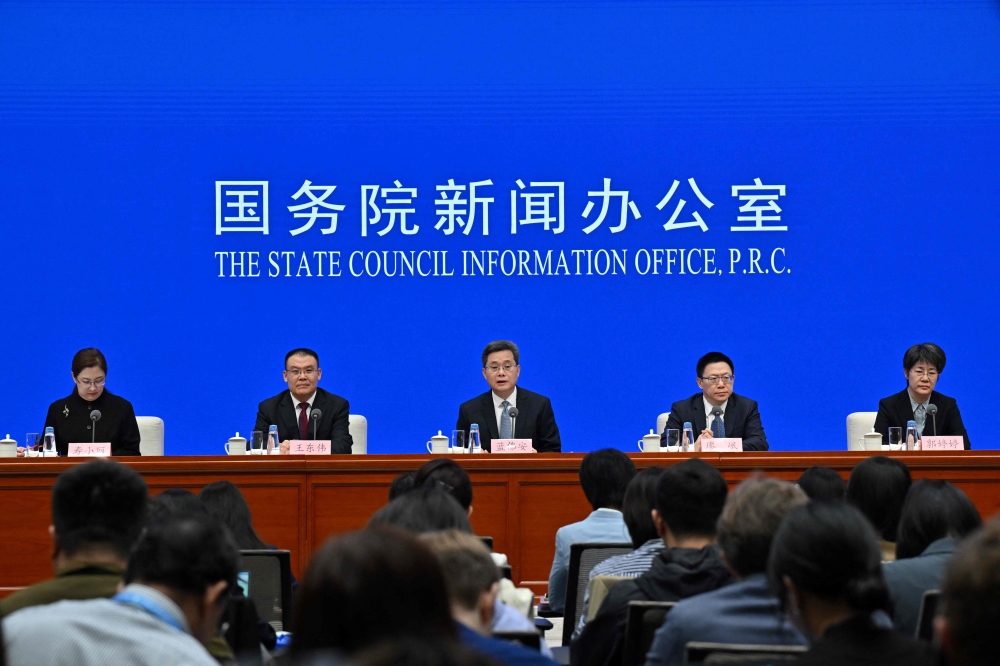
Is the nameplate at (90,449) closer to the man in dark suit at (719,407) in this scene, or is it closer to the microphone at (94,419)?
the microphone at (94,419)

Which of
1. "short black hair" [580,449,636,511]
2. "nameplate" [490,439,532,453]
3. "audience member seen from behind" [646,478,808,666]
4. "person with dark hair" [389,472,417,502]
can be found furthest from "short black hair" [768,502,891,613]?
"nameplate" [490,439,532,453]

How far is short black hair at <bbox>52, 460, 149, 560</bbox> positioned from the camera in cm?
188

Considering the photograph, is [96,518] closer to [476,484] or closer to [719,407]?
[476,484]

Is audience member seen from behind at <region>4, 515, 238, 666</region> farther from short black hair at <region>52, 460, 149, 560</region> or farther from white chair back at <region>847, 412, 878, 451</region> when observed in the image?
white chair back at <region>847, 412, 878, 451</region>

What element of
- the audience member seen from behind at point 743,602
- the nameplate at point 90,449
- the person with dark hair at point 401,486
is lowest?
the audience member seen from behind at point 743,602

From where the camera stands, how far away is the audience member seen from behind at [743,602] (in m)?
1.88

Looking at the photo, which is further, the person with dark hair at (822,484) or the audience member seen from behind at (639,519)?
the person with dark hair at (822,484)

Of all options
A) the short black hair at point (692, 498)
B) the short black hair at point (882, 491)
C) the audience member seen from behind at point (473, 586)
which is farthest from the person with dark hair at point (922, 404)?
the audience member seen from behind at point (473, 586)

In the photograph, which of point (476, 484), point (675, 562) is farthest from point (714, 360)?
point (675, 562)

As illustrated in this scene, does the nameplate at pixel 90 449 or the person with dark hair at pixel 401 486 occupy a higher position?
the nameplate at pixel 90 449

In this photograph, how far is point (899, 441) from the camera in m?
5.12

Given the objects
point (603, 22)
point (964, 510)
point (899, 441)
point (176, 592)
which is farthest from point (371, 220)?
point (176, 592)

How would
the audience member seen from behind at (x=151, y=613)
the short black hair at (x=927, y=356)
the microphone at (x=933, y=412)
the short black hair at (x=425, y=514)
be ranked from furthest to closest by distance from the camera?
the short black hair at (x=927, y=356) < the microphone at (x=933, y=412) < the short black hair at (x=425, y=514) < the audience member seen from behind at (x=151, y=613)

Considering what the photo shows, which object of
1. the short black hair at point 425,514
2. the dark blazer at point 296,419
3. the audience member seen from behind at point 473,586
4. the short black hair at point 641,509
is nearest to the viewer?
the audience member seen from behind at point 473,586
